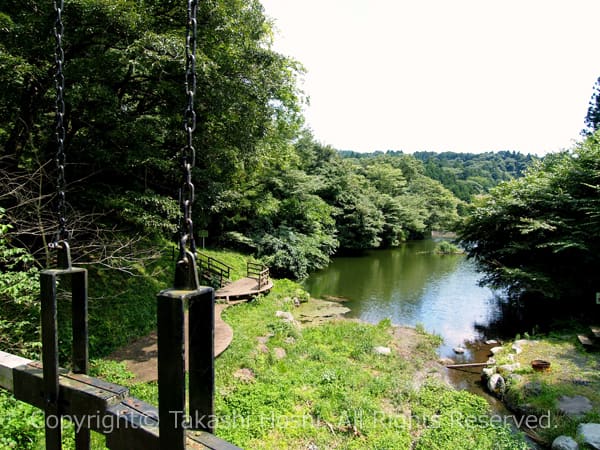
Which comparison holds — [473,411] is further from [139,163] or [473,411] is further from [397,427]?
[139,163]

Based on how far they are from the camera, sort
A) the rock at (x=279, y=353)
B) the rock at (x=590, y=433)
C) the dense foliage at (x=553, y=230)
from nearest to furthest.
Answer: the rock at (x=590, y=433) < the rock at (x=279, y=353) < the dense foliage at (x=553, y=230)

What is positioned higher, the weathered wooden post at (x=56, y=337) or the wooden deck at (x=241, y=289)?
the weathered wooden post at (x=56, y=337)

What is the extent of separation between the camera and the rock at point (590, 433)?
16.9ft

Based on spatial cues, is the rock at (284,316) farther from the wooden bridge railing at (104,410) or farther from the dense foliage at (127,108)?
the wooden bridge railing at (104,410)

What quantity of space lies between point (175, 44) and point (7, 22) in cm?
246

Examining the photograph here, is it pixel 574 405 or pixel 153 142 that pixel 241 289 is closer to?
pixel 153 142

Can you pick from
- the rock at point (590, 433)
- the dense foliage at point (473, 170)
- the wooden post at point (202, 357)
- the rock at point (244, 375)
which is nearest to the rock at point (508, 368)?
the rock at point (590, 433)

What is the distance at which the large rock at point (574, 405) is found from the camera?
6.17 meters

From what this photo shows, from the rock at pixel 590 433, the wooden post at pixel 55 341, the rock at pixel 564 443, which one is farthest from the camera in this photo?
the rock at pixel 564 443

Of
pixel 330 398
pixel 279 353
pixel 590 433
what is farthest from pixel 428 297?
pixel 330 398

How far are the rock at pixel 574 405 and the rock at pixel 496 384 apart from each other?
3.45 feet

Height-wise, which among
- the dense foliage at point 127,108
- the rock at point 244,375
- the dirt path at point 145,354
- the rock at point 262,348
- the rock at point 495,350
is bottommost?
the rock at point 495,350

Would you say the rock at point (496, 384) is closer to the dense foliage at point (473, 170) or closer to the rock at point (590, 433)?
the rock at point (590, 433)

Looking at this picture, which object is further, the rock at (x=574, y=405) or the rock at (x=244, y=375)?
the rock at (x=244, y=375)
